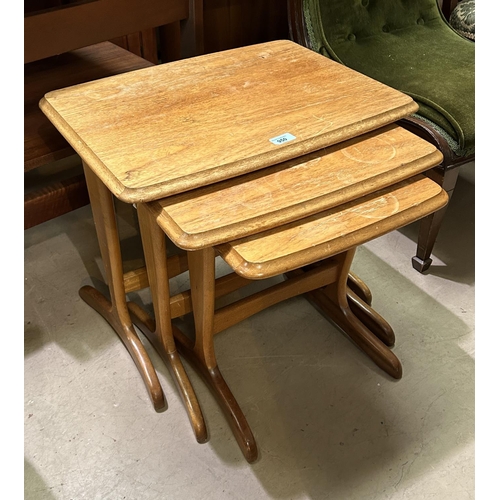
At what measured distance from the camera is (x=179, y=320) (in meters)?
1.73

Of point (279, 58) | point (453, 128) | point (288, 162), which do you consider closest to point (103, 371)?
point (288, 162)

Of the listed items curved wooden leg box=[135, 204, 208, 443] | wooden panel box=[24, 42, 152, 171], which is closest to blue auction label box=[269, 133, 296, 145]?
curved wooden leg box=[135, 204, 208, 443]

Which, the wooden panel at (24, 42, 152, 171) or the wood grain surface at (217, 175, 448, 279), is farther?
the wooden panel at (24, 42, 152, 171)

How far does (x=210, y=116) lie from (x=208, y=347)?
1.78ft

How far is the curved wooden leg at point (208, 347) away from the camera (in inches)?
49.8

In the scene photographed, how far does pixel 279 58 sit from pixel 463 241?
3.19 feet

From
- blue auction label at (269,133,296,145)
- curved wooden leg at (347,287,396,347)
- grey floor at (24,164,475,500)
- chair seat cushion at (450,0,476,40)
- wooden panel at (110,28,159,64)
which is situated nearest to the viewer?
blue auction label at (269,133,296,145)

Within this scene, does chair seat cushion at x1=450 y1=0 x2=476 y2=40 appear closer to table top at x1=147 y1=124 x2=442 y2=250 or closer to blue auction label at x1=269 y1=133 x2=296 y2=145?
table top at x1=147 y1=124 x2=442 y2=250

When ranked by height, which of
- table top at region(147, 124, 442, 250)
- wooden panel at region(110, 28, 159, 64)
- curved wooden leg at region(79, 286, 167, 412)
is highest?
table top at region(147, 124, 442, 250)

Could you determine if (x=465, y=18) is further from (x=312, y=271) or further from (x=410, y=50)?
(x=312, y=271)

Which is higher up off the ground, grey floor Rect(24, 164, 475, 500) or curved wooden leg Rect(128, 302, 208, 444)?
curved wooden leg Rect(128, 302, 208, 444)

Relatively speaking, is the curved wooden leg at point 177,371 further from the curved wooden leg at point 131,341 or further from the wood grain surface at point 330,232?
the wood grain surface at point 330,232

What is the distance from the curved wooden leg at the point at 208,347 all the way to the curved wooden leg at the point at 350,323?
0.38 m

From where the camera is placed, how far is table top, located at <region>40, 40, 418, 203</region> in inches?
42.8
